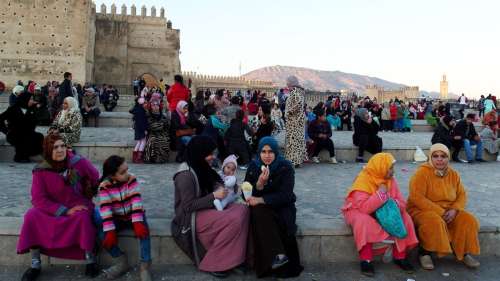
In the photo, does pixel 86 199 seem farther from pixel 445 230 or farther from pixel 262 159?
pixel 445 230

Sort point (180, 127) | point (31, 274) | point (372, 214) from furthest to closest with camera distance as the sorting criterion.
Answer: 1. point (180, 127)
2. point (372, 214)
3. point (31, 274)

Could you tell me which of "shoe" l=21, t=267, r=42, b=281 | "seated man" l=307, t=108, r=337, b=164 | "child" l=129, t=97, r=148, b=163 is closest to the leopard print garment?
"seated man" l=307, t=108, r=337, b=164

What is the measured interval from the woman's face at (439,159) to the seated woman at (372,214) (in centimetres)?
48

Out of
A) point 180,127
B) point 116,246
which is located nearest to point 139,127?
point 180,127

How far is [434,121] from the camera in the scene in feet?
53.7

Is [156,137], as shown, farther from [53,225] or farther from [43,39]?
[43,39]

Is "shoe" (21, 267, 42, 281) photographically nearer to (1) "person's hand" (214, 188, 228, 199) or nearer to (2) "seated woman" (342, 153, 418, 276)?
(1) "person's hand" (214, 188, 228, 199)

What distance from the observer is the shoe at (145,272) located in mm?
3497

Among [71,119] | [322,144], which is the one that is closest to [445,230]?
[322,144]

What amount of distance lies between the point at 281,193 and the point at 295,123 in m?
4.09

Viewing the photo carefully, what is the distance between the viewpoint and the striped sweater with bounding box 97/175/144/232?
3.53 metres

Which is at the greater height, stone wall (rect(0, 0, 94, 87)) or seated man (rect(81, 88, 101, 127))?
stone wall (rect(0, 0, 94, 87))

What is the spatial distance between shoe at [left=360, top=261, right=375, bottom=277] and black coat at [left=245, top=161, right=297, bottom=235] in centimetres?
65

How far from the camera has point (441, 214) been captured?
13.1 ft
